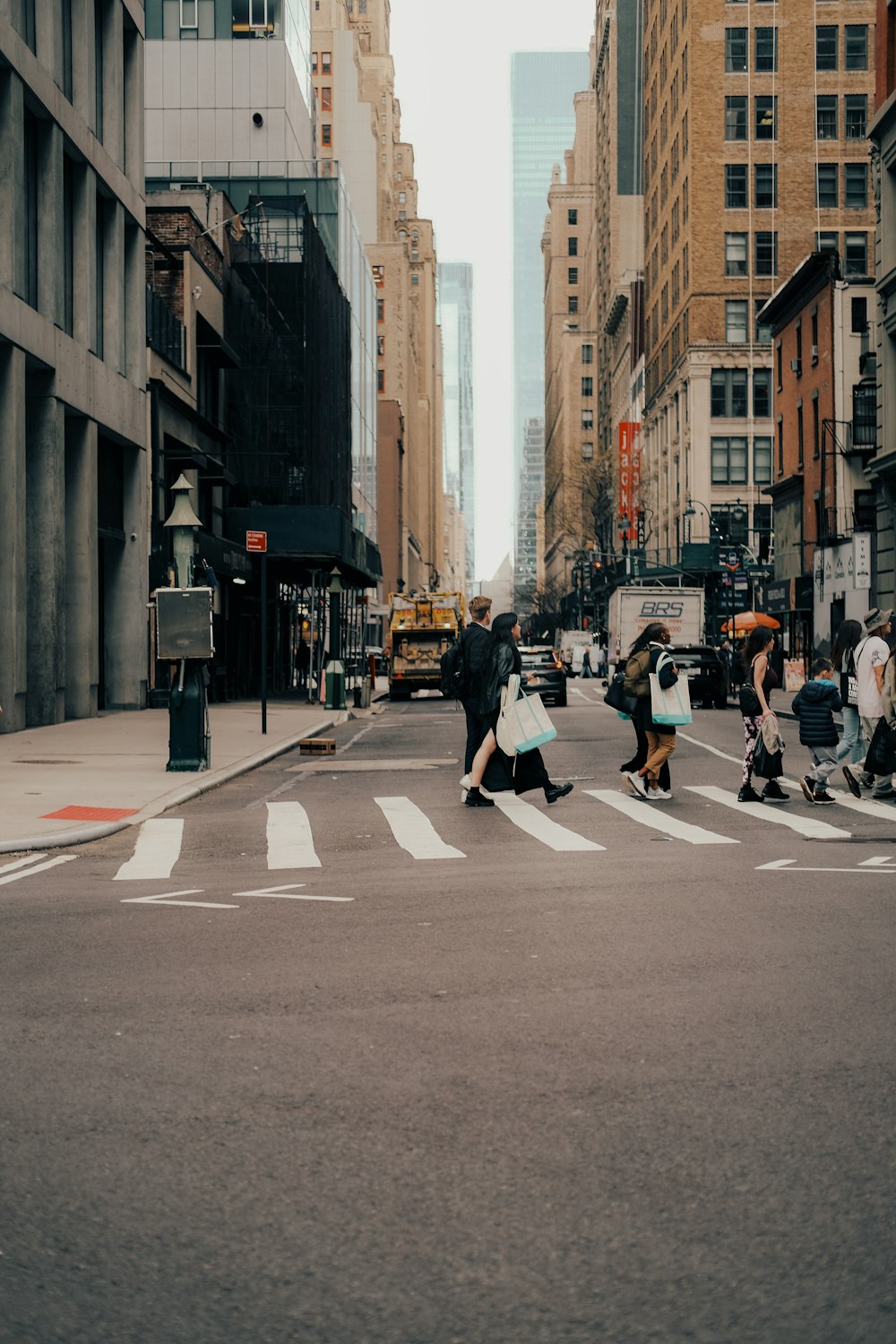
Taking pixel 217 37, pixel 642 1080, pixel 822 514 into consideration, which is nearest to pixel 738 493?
pixel 822 514

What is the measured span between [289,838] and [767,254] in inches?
3015

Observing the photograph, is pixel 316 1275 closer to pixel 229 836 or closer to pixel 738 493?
pixel 229 836

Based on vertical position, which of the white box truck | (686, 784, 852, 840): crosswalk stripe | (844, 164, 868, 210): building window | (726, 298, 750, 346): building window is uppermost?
(844, 164, 868, 210): building window

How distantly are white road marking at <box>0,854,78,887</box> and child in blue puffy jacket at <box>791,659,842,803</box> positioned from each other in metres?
7.62

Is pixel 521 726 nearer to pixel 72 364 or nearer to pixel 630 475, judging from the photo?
pixel 72 364

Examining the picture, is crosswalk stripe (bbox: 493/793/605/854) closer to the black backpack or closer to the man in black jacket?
the man in black jacket

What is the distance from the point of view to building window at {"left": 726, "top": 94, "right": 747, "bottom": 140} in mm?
83312

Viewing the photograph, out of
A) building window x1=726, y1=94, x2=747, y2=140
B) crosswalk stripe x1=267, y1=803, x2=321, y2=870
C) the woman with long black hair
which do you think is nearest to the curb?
crosswalk stripe x1=267, y1=803, x2=321, y2=870

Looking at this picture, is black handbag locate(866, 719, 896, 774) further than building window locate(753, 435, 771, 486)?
No

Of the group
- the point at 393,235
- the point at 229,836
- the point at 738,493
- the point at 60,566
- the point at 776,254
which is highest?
the point at 393,235

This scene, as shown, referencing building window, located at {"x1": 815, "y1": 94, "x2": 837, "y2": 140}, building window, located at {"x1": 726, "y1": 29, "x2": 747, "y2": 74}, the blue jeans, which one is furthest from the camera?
building window, located at {"x1": 815, "y1": 94, "x2": 837, "y2": 140}

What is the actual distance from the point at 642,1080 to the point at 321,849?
294 inches

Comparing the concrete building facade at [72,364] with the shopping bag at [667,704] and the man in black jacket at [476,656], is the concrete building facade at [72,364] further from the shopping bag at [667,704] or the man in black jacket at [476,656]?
the shopping bag at [667,704]

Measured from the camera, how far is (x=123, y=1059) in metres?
5.77
